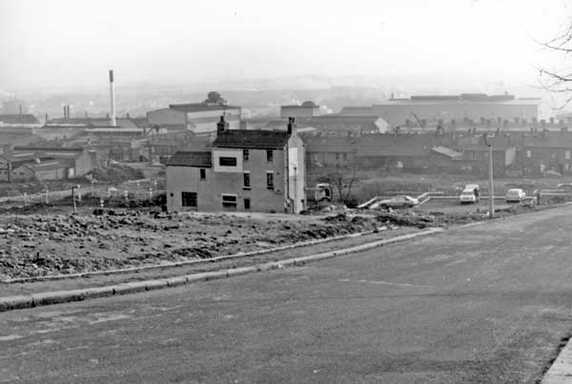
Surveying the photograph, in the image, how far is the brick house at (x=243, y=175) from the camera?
151 ft

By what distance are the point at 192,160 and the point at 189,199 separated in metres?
2.15

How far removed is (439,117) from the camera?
408ft

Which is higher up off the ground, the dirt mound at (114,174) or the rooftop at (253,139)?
the rooftop at (253,139)

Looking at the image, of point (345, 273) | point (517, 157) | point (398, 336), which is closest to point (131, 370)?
point (398, 336)

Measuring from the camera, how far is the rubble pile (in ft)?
38.2

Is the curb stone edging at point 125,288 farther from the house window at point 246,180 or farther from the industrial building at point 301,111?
the industrial building at point 301,111

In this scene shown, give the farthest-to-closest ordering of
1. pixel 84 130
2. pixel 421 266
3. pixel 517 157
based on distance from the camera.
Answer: pixel 84 130 → pixel 517 157 → pixel 421 266

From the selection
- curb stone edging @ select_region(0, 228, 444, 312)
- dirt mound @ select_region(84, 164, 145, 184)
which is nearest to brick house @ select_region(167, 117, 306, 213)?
dirt mound @ select_region(84, 164, 145, 184)

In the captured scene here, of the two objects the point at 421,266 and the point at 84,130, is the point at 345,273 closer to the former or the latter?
the point at 421,266

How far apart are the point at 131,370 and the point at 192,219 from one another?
11815 mm

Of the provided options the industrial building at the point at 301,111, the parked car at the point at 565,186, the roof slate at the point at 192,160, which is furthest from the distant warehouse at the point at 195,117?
the roof slate at the point at 192,160

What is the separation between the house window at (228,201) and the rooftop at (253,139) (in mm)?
2667

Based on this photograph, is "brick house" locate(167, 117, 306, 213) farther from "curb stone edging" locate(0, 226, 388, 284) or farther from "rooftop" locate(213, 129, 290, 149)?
"curb stone edging" locate(0, 226, 388, 284)

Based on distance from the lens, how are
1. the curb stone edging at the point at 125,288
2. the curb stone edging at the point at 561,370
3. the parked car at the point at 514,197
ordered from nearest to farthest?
1. the curb stone edging at the point at 561,370
2. the curb stone edging at the point at 125,288
3. the parked car at the point at 514,197
